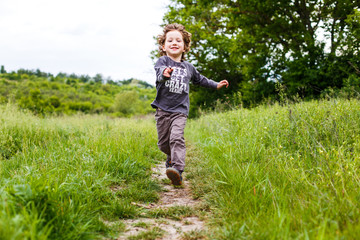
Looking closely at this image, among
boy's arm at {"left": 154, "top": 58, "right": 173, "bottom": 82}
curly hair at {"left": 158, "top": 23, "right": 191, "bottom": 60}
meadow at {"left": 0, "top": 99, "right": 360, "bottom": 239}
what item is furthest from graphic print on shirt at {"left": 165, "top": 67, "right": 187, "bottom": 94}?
meadow at {"left": 0, "top": 99, "right": 360, "bottom": 239}

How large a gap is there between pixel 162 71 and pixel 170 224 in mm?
2008

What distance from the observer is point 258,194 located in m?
2.30

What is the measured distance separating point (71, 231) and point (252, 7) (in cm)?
1105

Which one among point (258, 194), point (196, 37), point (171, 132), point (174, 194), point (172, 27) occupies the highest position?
point (196, 37)

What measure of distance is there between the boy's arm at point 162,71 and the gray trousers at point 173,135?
0.55 meters

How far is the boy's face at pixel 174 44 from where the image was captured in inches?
152

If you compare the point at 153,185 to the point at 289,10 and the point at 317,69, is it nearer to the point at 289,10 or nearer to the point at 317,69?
the point at 317,69

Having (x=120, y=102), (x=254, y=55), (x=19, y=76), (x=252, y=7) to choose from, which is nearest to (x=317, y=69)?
(x=254, y=55)

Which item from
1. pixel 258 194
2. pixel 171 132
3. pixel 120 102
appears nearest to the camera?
pixel 258 194

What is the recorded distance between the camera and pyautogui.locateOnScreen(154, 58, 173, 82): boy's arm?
3.13 metres

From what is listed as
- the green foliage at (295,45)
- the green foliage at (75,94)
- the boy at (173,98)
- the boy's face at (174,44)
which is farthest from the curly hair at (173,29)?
the green foliage at (75,94)

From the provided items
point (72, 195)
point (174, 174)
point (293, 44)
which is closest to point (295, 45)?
point (293, 44)

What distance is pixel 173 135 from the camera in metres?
3.46

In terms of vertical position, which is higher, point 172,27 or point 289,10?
point 289,10
